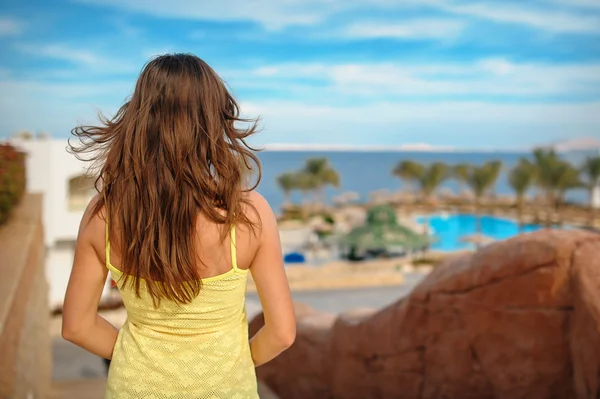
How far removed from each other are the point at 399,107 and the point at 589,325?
124 metres

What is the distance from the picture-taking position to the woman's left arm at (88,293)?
5.11 feet

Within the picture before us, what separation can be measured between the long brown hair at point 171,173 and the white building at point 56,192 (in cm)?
1654

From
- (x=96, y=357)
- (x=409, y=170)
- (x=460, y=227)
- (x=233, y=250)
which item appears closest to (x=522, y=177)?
(x=460, y=227)

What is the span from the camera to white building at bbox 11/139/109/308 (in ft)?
58.9

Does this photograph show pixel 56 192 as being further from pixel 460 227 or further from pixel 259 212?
pixel 460 227

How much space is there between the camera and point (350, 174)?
13125cm

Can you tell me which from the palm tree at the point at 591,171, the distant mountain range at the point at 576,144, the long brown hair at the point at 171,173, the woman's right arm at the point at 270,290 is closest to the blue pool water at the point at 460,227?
the palm tree at the point at 591,171

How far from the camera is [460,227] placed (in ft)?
154

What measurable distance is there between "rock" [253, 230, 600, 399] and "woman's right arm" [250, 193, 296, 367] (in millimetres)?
2971

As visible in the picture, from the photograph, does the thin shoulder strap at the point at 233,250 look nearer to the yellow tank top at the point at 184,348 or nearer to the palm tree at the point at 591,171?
the yellow tank top at the point at 184,348

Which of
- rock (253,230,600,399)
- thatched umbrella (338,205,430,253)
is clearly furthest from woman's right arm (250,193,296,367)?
thatched umbrella (338,205,430,253)

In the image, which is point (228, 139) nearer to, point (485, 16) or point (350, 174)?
point (485, 16)

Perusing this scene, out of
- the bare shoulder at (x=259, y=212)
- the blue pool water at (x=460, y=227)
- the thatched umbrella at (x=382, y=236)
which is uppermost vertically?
the bare shoulder at (x=259, y=212)

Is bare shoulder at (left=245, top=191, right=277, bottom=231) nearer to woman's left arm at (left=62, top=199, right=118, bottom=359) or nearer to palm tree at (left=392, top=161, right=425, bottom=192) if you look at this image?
woman's left arm at (left=62, top=199, right=118, bottom=359)
